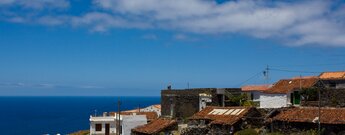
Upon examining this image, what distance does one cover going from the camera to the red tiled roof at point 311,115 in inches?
1329

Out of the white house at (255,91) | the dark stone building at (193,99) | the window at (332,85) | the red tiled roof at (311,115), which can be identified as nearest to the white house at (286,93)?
the window at (332,85)

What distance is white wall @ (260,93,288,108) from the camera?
1734 inches

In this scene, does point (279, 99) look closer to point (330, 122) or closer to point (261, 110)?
point (261, 110)

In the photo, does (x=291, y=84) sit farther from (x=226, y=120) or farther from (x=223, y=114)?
(x=226, y=120)

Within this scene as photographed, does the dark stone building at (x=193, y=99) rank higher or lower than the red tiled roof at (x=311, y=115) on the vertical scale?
higher

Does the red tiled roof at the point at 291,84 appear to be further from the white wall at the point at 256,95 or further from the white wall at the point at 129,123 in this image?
the white wall at the point at 129,123

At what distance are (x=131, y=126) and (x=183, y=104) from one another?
6.25 metres

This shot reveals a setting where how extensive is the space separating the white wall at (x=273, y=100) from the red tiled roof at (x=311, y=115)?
15.8ft

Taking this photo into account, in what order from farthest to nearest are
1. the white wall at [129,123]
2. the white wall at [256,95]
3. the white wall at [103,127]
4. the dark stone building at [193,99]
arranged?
the white wall at [103,127] < the white wall at [256,95] < the white wall at [129,123] < the dark stone building at [193,99]

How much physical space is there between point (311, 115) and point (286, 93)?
26.5ft

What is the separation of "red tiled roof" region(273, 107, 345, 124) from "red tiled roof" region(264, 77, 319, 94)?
500 centimetres

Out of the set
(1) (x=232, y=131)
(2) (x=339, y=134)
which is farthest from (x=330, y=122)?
(1) (x=232, y=131)

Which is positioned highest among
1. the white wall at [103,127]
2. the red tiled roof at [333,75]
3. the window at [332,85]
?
the red tiled roof at [333,75]

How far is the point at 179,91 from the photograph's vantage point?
51625 mm
